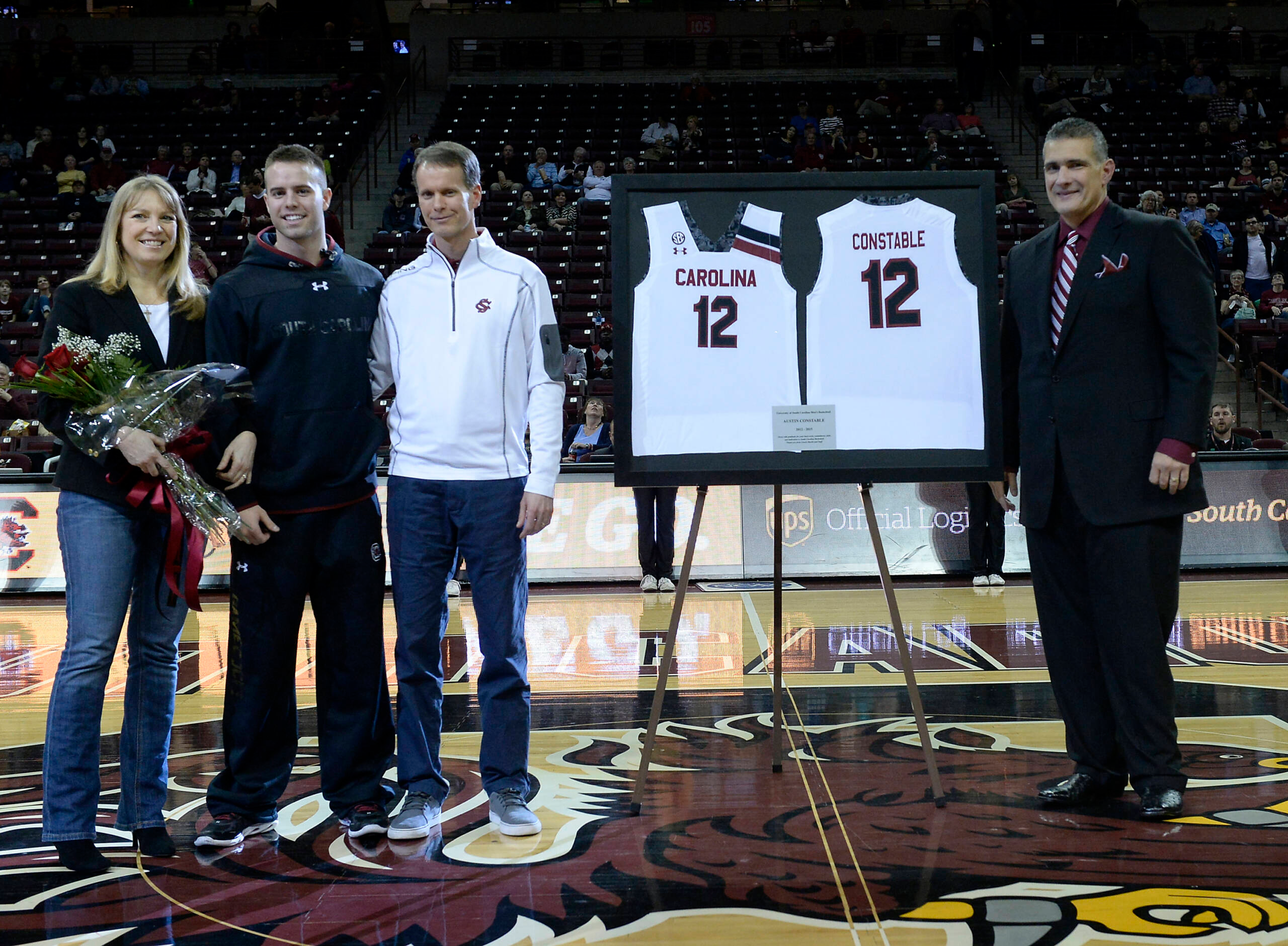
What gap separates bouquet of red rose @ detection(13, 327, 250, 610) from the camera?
298 cm

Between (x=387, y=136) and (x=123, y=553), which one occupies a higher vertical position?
(x=387, y=136)

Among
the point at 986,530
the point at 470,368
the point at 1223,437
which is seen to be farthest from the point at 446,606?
the point at 1223,437

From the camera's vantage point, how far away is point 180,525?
3059 millimetres

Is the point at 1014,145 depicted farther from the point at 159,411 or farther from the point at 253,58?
the point at 159,411

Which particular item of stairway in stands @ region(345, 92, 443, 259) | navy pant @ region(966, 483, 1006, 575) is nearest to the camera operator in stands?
navy pant @ region(966, 483, 1006, 575)

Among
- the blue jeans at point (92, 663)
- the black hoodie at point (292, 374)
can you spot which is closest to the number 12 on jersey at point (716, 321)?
the black hoodie at point (292, 374)

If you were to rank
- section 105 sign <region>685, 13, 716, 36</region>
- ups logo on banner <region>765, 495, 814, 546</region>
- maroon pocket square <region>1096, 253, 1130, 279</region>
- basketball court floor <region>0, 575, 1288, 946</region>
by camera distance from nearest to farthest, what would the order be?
basketball court floor <region>0, 575, 1288, 946</region> → maroon pocket square <region>1096, 253, 1130, 279</region> → ups logo on banner <region>765, 495, 814, 546</region> → section 105 sign <region>685, 13, 716, 36</region>

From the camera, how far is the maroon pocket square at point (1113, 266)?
3336 mm

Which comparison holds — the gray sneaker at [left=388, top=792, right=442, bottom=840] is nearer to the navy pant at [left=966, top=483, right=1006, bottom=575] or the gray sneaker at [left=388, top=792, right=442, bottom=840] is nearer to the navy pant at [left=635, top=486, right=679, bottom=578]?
the navy pant at [left=635, top=486, right=679, bottom=578]

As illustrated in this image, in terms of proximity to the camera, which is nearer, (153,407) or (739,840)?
(153,407)

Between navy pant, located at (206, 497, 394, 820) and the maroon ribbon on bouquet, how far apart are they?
5.5 inches

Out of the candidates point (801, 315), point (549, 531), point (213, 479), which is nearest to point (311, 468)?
point (213, 479)

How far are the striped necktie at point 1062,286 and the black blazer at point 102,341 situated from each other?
2562 millimetres

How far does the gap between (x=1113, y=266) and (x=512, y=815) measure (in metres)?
2.42
